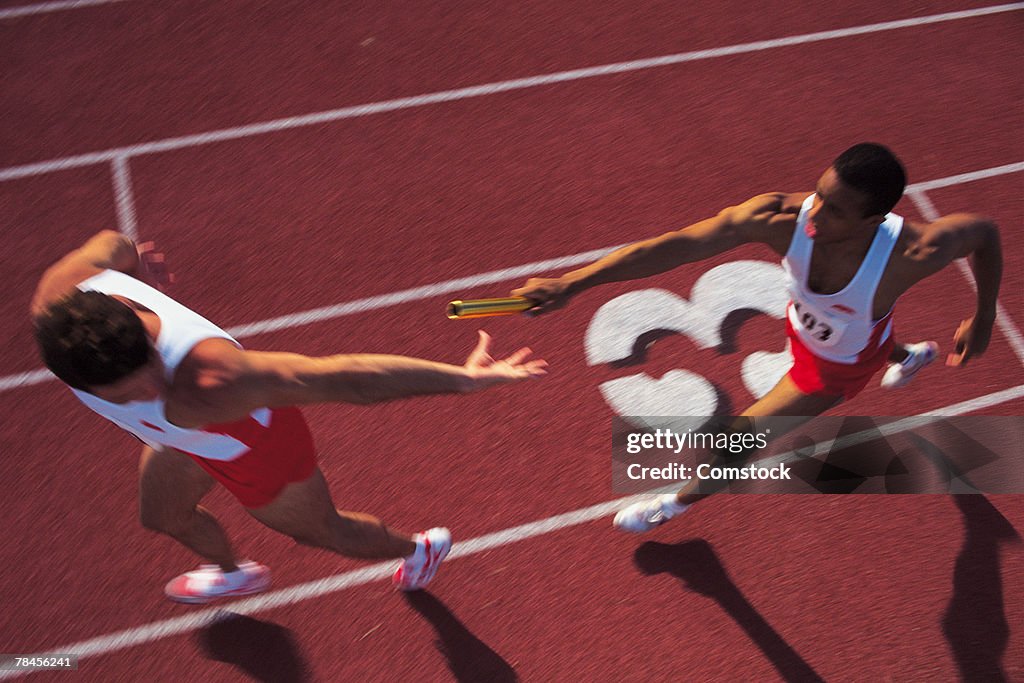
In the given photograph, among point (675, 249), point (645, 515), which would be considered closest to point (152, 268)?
point (675, 249)

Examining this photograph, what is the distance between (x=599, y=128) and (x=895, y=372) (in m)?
2.63

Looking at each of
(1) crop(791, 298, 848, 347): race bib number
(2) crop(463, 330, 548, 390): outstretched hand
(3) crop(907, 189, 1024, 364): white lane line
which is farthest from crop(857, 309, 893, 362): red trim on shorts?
(3) crop(907, 189, 1024, 364): white lane line

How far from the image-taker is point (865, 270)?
12.3 ft

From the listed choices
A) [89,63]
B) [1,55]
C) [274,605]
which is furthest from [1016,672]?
[1,55]

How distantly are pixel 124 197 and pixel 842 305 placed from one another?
4.35 meters

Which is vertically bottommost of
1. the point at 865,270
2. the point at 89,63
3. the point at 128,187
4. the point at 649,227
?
the point at 649,227

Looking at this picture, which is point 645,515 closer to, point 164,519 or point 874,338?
point 874,338

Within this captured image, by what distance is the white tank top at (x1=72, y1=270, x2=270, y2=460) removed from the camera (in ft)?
9.84

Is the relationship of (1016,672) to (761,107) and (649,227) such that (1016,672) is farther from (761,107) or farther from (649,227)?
(761,107)

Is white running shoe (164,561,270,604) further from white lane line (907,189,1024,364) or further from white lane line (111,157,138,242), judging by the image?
white lane line (907,189,1024,364)

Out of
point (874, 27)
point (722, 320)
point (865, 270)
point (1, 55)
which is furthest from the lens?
point (874, 27)

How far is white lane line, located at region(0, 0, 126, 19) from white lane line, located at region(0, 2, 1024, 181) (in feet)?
5.06

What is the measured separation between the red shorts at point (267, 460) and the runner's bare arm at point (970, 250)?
2593mm

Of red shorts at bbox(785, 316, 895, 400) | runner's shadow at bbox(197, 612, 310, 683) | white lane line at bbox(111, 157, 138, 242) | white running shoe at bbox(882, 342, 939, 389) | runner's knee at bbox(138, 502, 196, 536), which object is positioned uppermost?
white lane line at bbox(111, 157, 138, 242)
